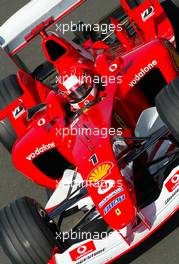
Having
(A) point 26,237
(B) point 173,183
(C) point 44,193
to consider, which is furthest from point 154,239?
(C) point 44,193

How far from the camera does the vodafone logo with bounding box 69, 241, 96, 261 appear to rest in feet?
23.1

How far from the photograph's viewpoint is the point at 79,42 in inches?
358

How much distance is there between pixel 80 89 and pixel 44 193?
164cm

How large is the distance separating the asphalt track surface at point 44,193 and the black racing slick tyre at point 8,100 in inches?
16.0

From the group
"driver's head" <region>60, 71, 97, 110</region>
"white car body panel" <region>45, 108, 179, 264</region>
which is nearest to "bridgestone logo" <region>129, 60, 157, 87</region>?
"driver's head" <region>60, 71, 97, 110</region>

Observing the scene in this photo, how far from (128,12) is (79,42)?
2.39 feet

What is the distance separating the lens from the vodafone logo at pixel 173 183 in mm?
6926

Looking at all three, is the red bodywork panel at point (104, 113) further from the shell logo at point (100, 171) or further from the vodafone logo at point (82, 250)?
the vodafone logo at point (82, 250)

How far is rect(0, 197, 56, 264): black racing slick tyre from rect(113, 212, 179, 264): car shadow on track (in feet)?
2.62

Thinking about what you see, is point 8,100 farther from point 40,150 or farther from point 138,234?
point 138,234

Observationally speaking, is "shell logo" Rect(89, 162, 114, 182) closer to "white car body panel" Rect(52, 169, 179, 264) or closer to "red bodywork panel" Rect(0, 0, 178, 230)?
"red bodywork panel" Rect(0, 0, 178, 230)

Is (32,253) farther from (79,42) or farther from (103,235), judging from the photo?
(79,42)

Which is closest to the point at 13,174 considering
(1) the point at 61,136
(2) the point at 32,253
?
(1) the point at 61,136

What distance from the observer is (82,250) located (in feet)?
23.1
